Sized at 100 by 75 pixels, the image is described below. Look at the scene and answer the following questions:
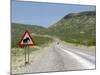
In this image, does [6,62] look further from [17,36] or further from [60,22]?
[60,22]

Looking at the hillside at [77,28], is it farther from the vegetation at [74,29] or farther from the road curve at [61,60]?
the road curve at [61,60]

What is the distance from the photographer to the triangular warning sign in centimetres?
271

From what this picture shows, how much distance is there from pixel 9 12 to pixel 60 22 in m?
0.64

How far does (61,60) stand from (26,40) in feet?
1.64

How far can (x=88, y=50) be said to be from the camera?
309 centimetres

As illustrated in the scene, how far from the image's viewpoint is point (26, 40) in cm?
274

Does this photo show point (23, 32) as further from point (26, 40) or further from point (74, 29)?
point (74, 29)

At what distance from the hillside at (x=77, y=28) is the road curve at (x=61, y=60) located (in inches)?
4.8

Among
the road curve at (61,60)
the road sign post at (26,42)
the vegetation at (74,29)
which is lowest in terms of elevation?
the road curve at (61,60)

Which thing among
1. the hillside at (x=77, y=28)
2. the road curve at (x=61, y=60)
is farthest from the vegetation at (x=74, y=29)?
the road curve at (x=61, y=60)

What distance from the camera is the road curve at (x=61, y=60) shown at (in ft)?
9.16

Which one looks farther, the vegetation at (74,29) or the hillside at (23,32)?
the vegetation at (74,29)

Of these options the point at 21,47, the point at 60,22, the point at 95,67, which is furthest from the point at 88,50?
the point at 21,47
